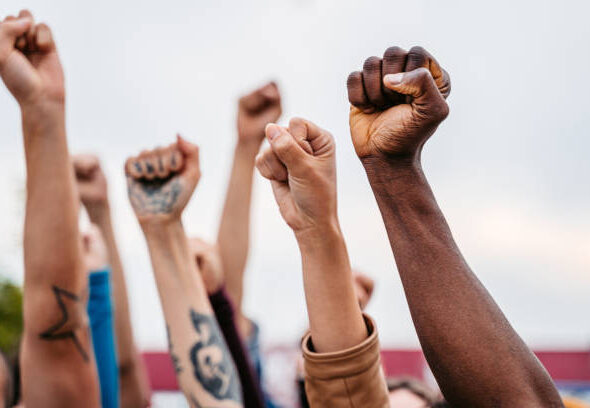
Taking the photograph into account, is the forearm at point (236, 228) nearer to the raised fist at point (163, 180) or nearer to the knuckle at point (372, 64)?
the raised fist at point (163, 180)

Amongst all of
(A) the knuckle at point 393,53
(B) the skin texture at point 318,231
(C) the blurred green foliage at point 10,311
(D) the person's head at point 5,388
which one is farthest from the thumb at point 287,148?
(C) the blurred green foliage at point 10,311

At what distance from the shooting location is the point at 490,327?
1.15 metres

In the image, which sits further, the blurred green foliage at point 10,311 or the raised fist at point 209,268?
the blurred green foliage at point 10,311

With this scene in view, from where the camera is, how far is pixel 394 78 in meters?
1.15

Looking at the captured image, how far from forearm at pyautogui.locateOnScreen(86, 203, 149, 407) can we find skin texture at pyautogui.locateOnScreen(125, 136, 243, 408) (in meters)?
0.82

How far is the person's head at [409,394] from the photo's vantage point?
78.2 inches

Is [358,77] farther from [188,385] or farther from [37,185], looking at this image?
[188,385]

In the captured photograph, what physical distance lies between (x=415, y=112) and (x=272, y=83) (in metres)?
1.51

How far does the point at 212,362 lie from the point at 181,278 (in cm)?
25

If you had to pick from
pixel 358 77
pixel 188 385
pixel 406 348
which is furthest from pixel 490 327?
pixel 406 348

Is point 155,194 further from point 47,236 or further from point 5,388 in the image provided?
point 5,388

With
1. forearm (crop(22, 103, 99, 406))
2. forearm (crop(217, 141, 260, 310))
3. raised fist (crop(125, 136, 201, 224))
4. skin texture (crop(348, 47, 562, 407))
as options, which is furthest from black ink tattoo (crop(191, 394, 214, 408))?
forearm (crop(217, 141, 260, 310))

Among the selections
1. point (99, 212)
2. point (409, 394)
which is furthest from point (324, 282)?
point (99, 212)

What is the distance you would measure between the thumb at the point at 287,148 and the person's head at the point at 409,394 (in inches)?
39.2
